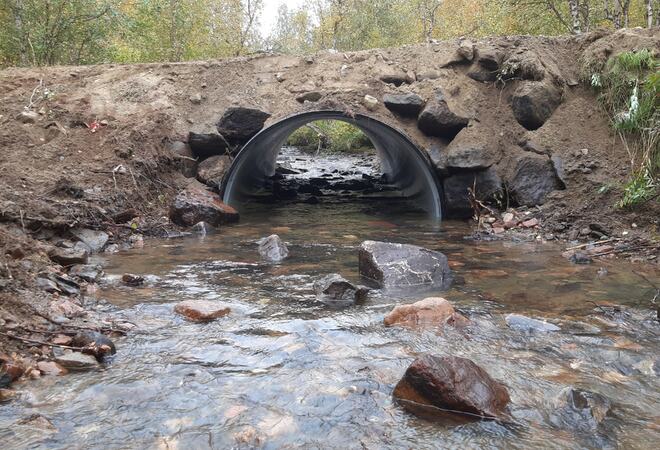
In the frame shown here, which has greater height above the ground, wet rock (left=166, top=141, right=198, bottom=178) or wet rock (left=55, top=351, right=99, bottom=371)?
wet rock (left=166, top=141, right=198, bottom=178)

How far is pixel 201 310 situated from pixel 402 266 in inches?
91.0

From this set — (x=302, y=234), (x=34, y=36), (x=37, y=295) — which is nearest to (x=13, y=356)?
(x=37, y=295)

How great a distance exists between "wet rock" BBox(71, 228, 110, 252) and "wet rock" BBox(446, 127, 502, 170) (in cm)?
569

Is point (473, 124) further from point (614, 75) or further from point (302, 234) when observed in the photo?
point (302, 234)

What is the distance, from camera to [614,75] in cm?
888

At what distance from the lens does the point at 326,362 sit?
385 centimetres

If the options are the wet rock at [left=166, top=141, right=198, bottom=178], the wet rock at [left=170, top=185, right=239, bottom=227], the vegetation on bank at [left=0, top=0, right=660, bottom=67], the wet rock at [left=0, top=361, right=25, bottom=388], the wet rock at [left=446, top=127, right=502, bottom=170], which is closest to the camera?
the wet rock at [left=0, top=361, right=25, bottom=388]

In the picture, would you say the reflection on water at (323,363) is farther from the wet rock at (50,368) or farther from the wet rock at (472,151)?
the wet rock at (472,151)

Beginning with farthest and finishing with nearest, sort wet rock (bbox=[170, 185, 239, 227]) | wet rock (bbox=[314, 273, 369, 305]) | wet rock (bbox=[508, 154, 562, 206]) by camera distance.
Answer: wet rock (bbox=[508, 154, 562, 206]) → wet rock (bbox=[170, 185, 239, 227]) → wet rock (bbox=[314, 273, 369, 305])

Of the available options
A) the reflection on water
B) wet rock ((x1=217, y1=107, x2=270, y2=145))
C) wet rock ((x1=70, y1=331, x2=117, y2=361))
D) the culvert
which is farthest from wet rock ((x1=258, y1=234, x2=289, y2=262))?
wet rock ((x1=217, y1=107, x2=270, y2=145))

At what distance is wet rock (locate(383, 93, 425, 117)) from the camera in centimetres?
998

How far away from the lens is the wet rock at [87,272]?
5.58 m

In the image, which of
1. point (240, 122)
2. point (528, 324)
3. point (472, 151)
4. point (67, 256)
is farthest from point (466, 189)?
point (67, 256)

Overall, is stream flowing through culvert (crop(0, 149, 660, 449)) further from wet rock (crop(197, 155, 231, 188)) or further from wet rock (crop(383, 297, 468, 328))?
wet rock (crop(197, 155, 231, 188))
